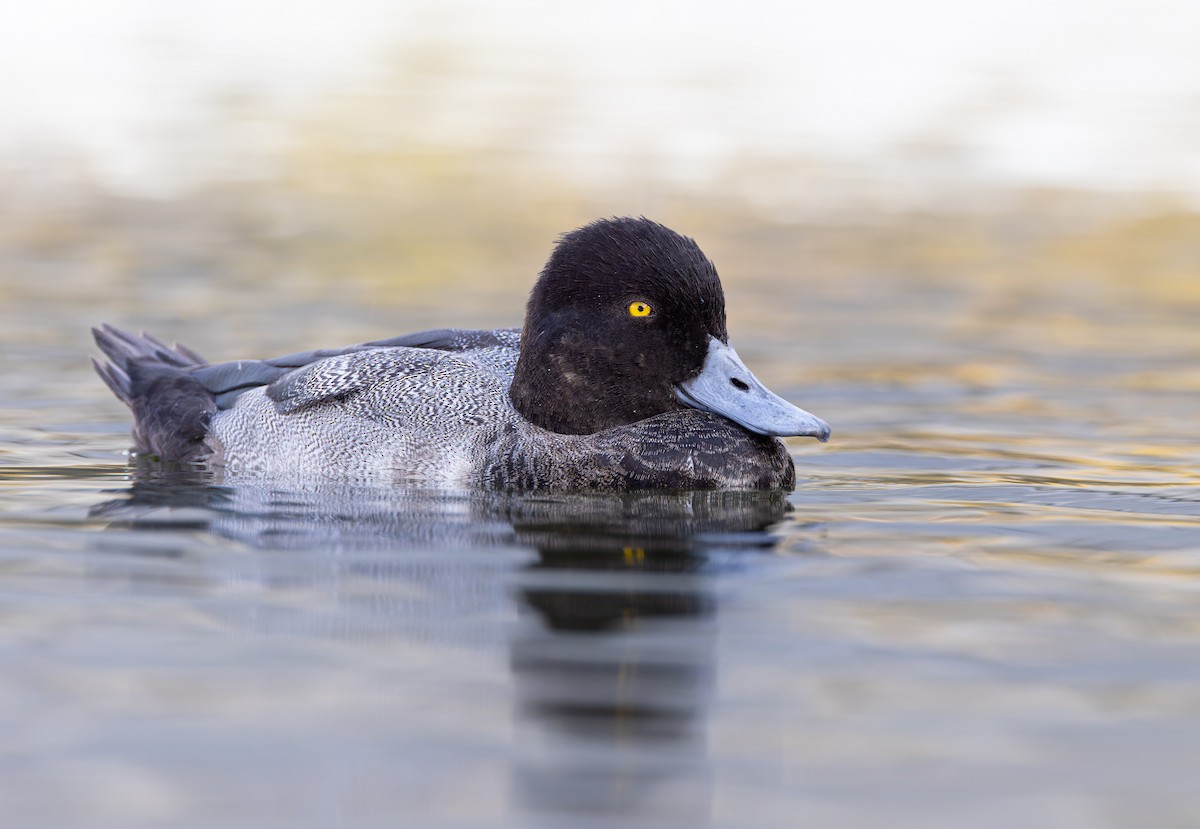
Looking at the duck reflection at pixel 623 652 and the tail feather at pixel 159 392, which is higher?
the tail feather at pixel 159 392

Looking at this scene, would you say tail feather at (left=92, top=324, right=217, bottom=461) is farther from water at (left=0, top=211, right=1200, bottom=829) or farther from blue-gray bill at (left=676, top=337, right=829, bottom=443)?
blue-gray bill at (left=676, top=337, right=829, bottom=443)

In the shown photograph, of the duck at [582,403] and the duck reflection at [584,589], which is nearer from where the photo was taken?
the duck reflection at [584,589]

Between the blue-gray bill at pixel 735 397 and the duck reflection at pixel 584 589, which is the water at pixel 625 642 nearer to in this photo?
the duck reflection at pixel 584 589

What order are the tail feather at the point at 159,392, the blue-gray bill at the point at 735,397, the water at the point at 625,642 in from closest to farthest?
the water at the point at 625,642
the blue-gray bill at the point at 735,397
the tail feather at the point at 159,392

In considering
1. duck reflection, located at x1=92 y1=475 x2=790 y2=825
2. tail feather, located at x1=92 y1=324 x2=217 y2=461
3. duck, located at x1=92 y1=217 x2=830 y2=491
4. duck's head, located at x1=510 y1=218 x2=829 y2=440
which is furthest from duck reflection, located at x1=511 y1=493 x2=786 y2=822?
tail feather, located at x1=92 y1=324 x2=217 y2=461

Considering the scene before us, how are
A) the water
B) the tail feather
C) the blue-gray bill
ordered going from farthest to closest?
the tail feather < the blue-gray bill < the water

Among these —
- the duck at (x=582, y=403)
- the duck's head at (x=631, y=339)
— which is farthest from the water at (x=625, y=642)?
the duck's head at (x=631, y=339)

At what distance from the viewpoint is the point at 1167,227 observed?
1800 centimetres

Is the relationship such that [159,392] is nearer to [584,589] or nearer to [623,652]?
[584,589]

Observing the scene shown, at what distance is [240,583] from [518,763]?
2.05 metres

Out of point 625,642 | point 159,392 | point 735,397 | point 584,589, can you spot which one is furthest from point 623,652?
point 159,392

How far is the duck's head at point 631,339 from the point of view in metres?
7.47

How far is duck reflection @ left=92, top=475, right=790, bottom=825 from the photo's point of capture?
412 cm

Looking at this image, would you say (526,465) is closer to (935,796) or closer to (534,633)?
(534,633)
